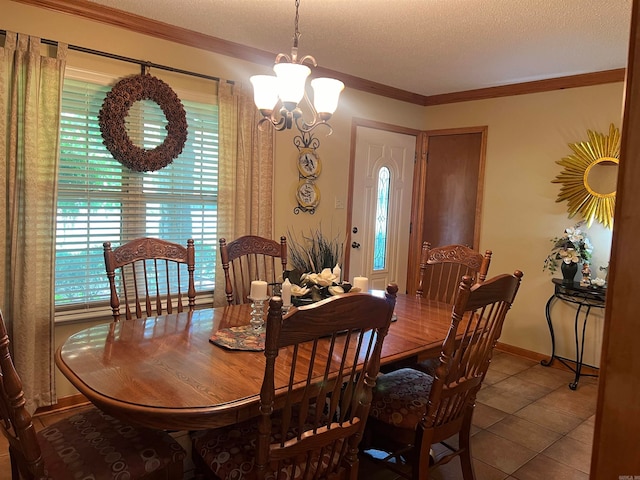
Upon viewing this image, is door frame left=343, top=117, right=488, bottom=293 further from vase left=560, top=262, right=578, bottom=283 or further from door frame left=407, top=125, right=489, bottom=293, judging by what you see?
vase left=560, top=262, right=578, bottom=283

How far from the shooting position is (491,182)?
14.5ft

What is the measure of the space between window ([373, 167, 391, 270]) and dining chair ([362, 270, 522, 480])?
260 centimetres

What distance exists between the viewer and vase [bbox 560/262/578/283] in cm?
366

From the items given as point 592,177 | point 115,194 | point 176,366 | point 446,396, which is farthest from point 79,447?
point 592,177

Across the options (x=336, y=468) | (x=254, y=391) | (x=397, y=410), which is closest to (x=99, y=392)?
(x=254, y=391)

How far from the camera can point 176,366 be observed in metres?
1.58

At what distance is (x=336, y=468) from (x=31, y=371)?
2.00 metres

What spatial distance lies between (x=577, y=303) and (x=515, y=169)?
4.31 feet

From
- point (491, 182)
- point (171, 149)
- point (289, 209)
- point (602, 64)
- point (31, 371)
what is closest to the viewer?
point (31, 371)

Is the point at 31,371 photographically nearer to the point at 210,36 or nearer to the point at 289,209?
the point at 289,209

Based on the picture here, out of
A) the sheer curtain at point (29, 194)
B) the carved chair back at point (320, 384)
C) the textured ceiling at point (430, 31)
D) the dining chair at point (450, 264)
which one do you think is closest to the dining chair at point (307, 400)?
the carved chair back at point (320, 384)

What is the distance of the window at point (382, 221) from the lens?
4.68m

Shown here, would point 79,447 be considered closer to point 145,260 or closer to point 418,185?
point 145,260

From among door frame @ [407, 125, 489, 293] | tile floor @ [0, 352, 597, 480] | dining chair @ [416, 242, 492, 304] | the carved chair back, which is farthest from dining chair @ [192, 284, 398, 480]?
door frame @ [407, 125, 489, 293]
